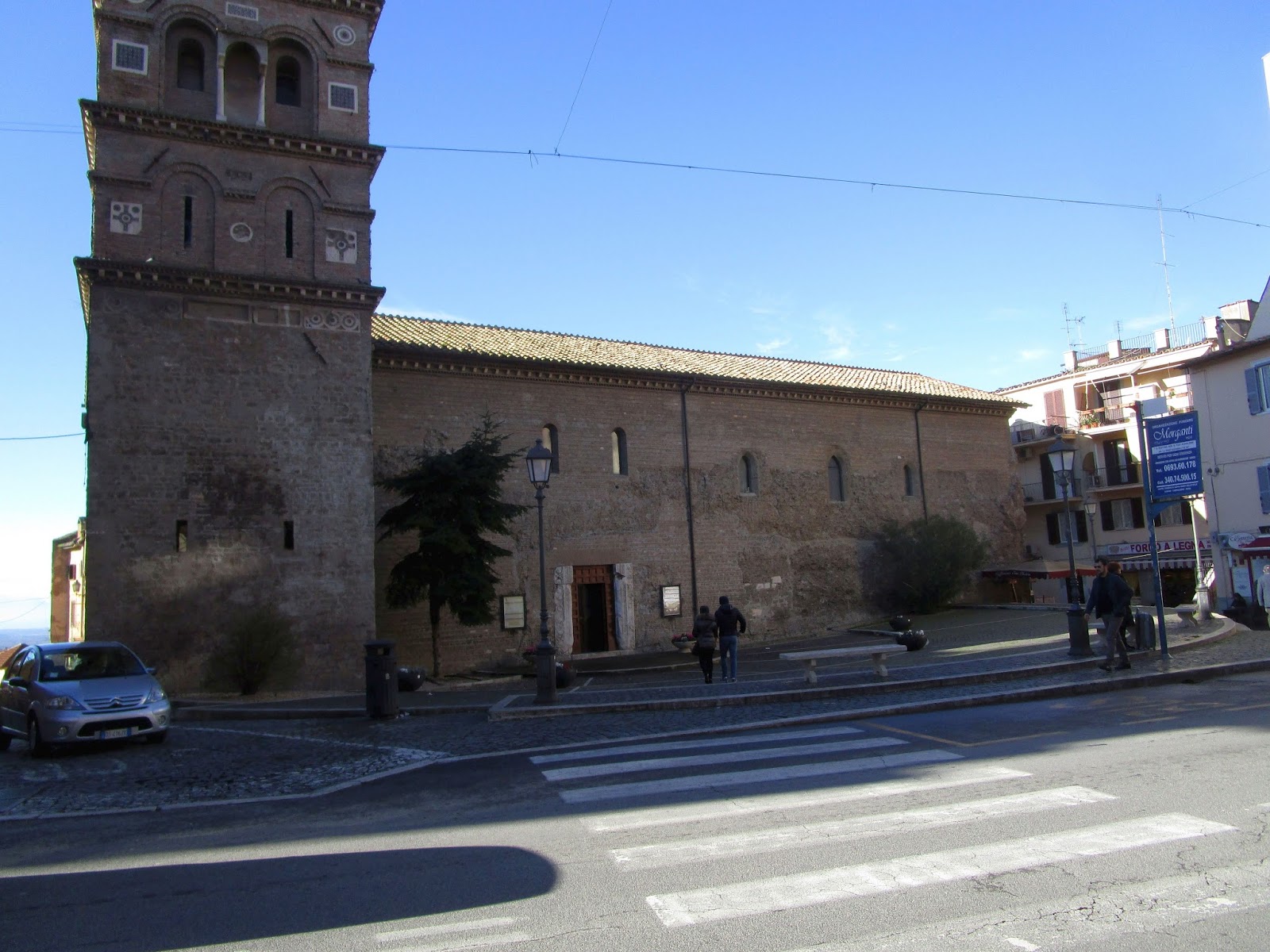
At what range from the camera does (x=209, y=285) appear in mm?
19547

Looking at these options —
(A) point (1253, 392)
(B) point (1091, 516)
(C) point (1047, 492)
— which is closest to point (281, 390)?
(A) point (1253, 392)

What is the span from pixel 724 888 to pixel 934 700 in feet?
23.8

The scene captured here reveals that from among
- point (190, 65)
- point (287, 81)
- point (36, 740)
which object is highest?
point (287, 81)

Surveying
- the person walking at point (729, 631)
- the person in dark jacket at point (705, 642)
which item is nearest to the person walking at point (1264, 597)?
the person walking at point (729, 631)

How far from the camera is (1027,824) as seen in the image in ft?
20.0

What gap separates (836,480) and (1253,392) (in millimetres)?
13596

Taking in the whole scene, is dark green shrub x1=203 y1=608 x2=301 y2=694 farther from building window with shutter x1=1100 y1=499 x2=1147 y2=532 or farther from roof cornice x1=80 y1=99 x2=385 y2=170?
building window with shutter x1=1100 y1=499 x2=1147 y2=532

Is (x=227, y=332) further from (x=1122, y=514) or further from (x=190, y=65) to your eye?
(x=1122, y=514)

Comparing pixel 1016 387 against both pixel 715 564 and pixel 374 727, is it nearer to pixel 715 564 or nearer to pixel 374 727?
pixel 715 564

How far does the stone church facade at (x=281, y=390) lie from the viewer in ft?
61.4

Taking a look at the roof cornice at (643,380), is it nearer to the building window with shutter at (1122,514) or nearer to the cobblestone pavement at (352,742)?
the building window with shutter at (1122,514)

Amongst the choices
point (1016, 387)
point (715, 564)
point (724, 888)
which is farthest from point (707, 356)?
point (724, 888)

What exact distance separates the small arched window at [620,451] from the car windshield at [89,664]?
16336mm

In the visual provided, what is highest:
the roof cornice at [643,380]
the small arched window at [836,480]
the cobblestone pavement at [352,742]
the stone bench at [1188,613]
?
the roof cornice at [643,380]
